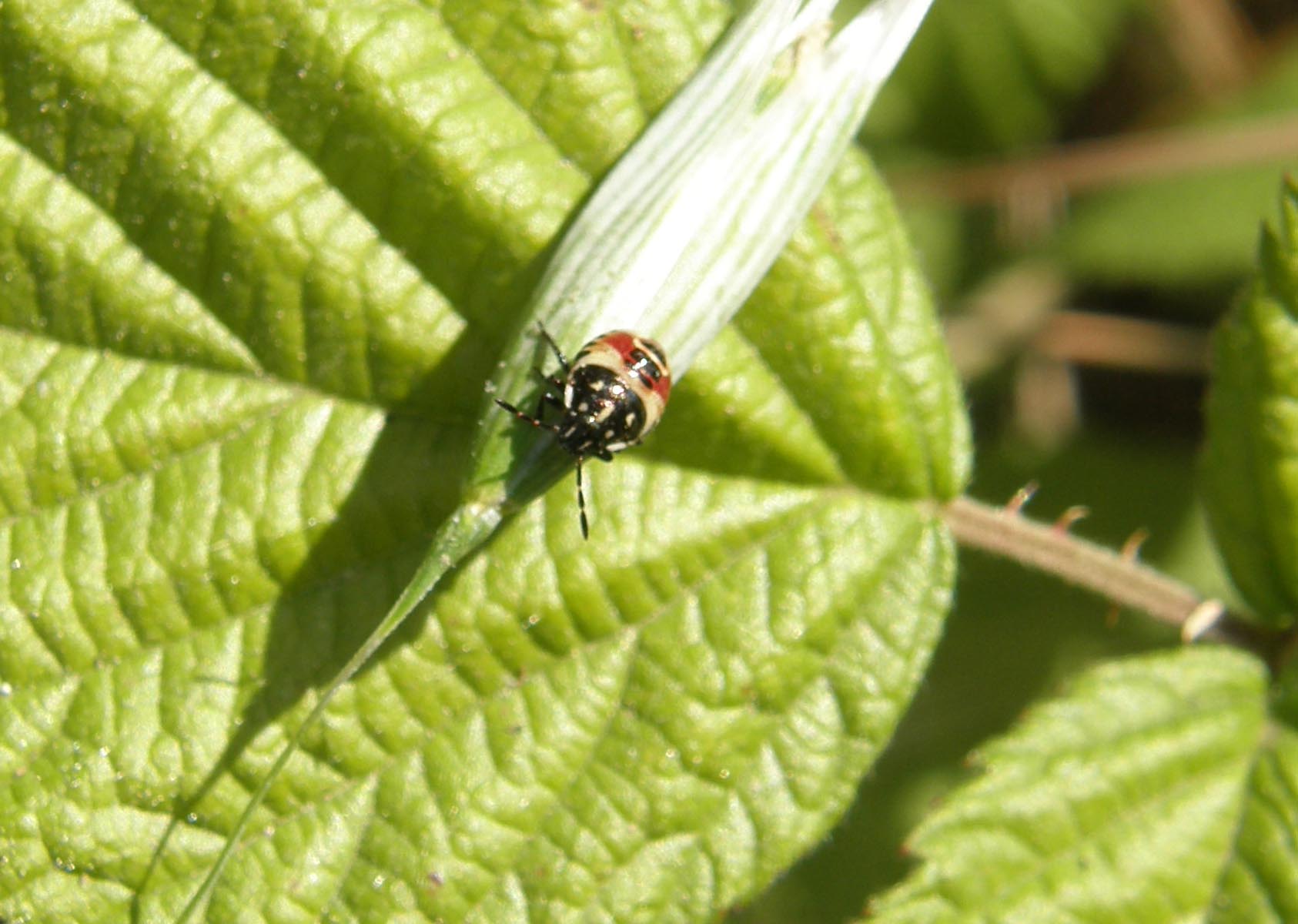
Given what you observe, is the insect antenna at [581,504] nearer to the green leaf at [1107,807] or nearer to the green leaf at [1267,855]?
the green leaf at [1107,807]

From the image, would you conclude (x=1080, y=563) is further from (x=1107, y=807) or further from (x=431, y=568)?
(x=431, y=568)

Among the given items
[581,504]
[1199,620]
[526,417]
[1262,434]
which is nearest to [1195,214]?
[1262,434]

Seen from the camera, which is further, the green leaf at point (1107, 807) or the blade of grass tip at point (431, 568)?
the green leaf at point (1107, 807)

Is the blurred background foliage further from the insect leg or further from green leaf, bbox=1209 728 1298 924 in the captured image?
the insect leg

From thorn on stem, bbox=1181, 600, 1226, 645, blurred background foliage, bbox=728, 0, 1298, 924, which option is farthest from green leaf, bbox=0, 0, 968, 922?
blurred background foliage, bbox=728, 0, 1298, 924

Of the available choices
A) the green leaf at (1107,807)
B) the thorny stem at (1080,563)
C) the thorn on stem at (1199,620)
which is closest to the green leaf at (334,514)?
the green leaf at (1107,807)
